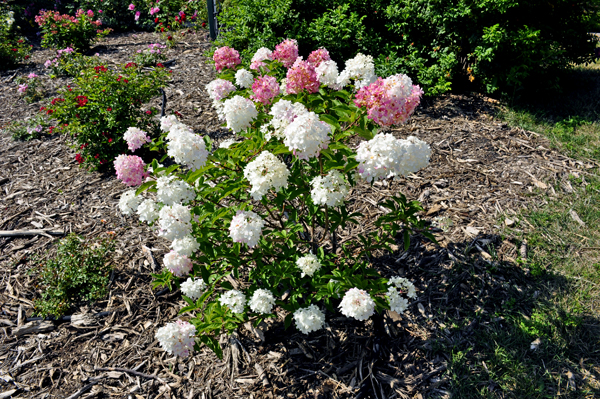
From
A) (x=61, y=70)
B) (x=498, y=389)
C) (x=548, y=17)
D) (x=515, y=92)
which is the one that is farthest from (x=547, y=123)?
(x=61, y=70)

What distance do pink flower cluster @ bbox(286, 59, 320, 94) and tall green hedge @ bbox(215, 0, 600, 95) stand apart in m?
3.02

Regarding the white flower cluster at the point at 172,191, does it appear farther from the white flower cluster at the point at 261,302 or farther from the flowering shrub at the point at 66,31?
the flowering shrub at the point at 66,31

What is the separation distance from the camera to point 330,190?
221 centimetres

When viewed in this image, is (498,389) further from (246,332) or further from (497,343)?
(246,332)

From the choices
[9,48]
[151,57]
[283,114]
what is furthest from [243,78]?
[9,48]

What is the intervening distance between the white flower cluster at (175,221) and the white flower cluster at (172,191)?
0.10m

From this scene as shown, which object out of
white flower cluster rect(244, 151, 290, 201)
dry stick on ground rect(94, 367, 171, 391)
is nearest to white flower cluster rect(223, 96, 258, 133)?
white flower cluster rect(244, 151, 290, 201)

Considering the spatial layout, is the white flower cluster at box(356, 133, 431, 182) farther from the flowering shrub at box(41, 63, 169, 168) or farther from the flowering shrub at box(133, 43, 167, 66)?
the flowering shrub at box(133, 43, 167, 66)

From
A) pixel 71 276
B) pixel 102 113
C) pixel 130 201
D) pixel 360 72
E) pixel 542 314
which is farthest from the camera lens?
pixel 102 113

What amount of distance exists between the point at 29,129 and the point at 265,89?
4.81 meters

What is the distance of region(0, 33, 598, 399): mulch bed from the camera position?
2748mm

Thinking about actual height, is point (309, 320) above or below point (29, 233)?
above

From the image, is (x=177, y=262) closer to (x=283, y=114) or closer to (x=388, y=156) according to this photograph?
(x=283, y=114)

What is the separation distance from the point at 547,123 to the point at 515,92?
0.71 m
